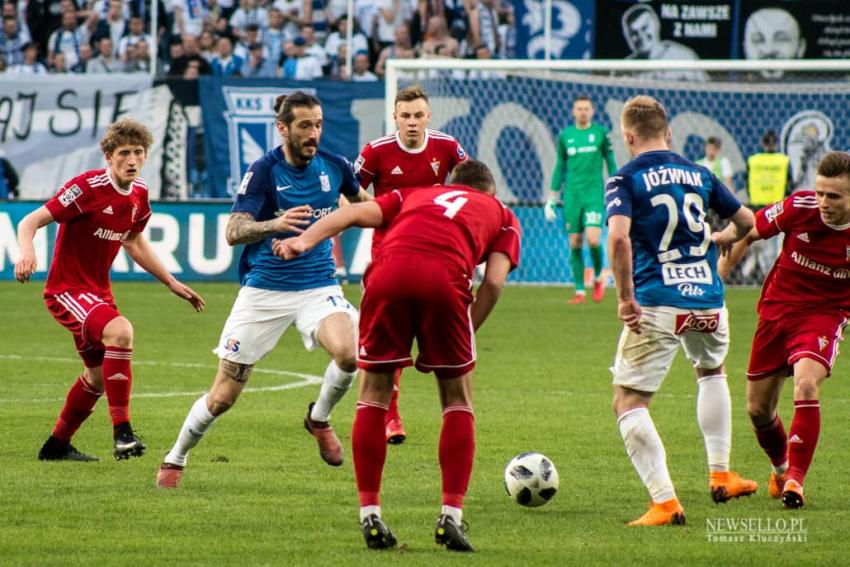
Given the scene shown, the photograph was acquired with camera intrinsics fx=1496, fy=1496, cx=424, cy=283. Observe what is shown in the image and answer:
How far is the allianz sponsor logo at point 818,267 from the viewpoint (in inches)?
300

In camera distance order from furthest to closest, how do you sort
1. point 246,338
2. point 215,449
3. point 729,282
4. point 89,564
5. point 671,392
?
point 729,282, point 671,392, point 215,449, point 246,338, point 89,564

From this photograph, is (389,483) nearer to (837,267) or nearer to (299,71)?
(837,267)

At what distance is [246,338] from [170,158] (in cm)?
1640

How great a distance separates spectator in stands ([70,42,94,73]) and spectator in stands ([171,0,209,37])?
58.2 inches

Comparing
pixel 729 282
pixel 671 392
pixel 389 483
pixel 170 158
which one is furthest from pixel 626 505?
pixel 170 158

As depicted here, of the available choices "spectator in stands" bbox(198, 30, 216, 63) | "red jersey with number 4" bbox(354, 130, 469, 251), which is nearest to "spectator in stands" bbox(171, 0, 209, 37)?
"spectator in stands" bbox(198, 30, 216, 63)

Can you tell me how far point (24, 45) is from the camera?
26.2 meters

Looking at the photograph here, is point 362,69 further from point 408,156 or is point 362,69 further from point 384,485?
point 384,485

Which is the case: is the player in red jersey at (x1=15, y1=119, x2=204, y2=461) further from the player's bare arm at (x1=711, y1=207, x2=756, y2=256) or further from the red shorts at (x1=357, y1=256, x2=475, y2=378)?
the player's bare arm at (x1=711, y1=207, x2=756, y2=256)

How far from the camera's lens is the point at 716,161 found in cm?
2341

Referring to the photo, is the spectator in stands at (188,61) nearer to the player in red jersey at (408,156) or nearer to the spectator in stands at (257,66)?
the spectator in stands at (257,66)

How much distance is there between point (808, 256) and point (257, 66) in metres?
18.8

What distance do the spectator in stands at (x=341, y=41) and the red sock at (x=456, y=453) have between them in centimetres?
1951

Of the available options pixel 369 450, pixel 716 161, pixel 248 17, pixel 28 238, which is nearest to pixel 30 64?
pixel 248 17
